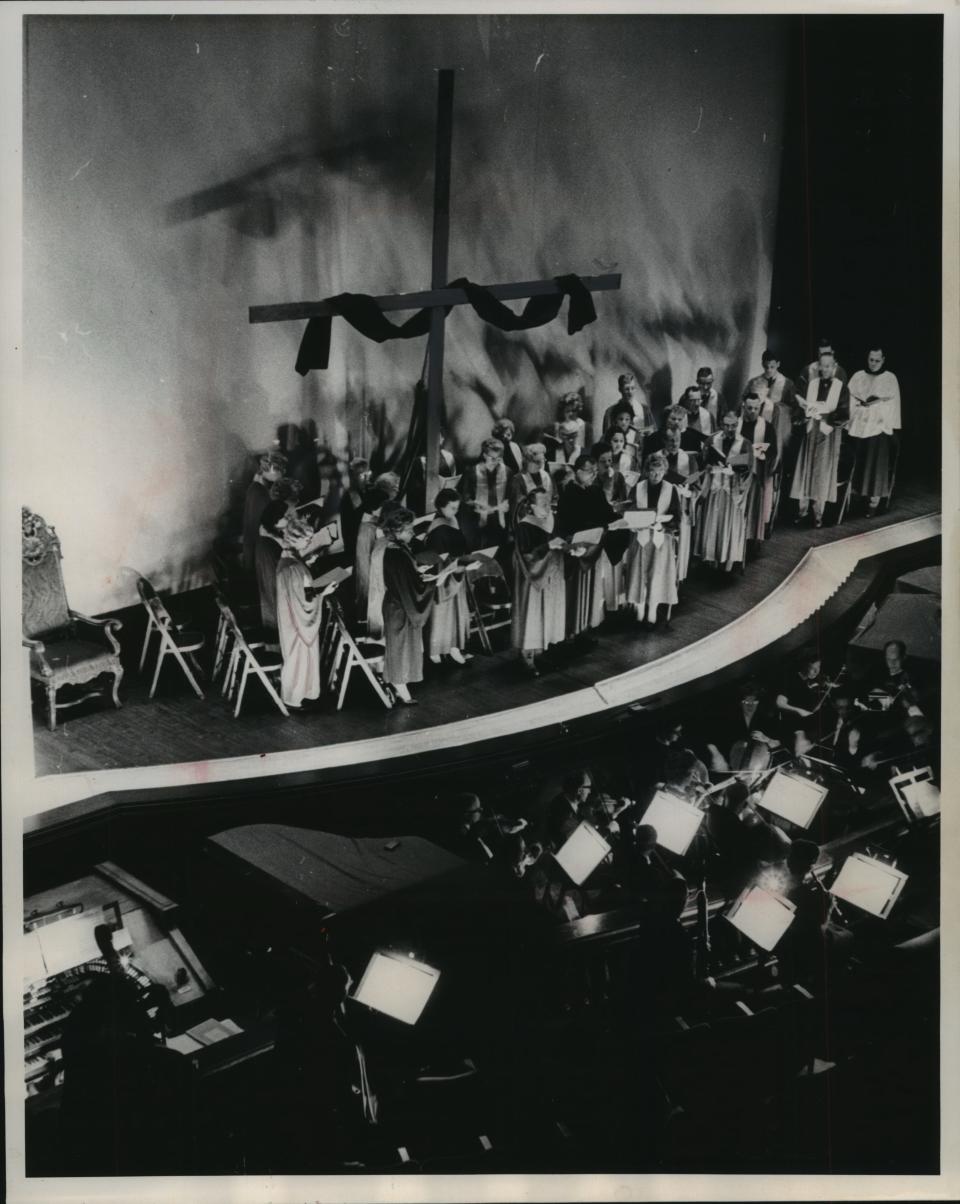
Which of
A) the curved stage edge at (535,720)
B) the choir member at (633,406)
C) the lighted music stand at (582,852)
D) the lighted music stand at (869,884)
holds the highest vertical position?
the choir member at (633,406)

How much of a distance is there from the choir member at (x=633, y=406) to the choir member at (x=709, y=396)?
0.21m

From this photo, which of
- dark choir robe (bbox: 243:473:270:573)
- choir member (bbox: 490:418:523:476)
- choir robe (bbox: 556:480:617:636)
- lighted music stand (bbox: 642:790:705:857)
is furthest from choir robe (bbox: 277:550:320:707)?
lighted music stand (bbox: 642:790:705:857)

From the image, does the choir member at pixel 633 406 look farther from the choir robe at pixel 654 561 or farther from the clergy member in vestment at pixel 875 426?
the clergy member in vestment at pixel 875 426

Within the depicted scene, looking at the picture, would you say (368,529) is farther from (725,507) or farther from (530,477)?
(725,507)

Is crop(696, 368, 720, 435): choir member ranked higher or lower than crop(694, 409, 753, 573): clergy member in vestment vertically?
higher

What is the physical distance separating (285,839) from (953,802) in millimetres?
2518

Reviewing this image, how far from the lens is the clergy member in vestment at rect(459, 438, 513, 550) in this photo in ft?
15.2

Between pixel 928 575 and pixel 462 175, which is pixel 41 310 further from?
pixel 928 575

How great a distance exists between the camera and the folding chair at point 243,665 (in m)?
4.61

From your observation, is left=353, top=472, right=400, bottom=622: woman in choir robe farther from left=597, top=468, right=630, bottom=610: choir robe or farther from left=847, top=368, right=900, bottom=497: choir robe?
left=847, top=368, right=900, bottom=497: choir robe

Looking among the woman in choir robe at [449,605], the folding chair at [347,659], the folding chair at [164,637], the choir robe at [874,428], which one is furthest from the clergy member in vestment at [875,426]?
the folding chair at [164,637]

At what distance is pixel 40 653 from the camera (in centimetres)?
456

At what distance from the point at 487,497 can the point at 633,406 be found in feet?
2.15

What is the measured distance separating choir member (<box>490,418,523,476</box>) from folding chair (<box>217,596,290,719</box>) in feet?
3.67
